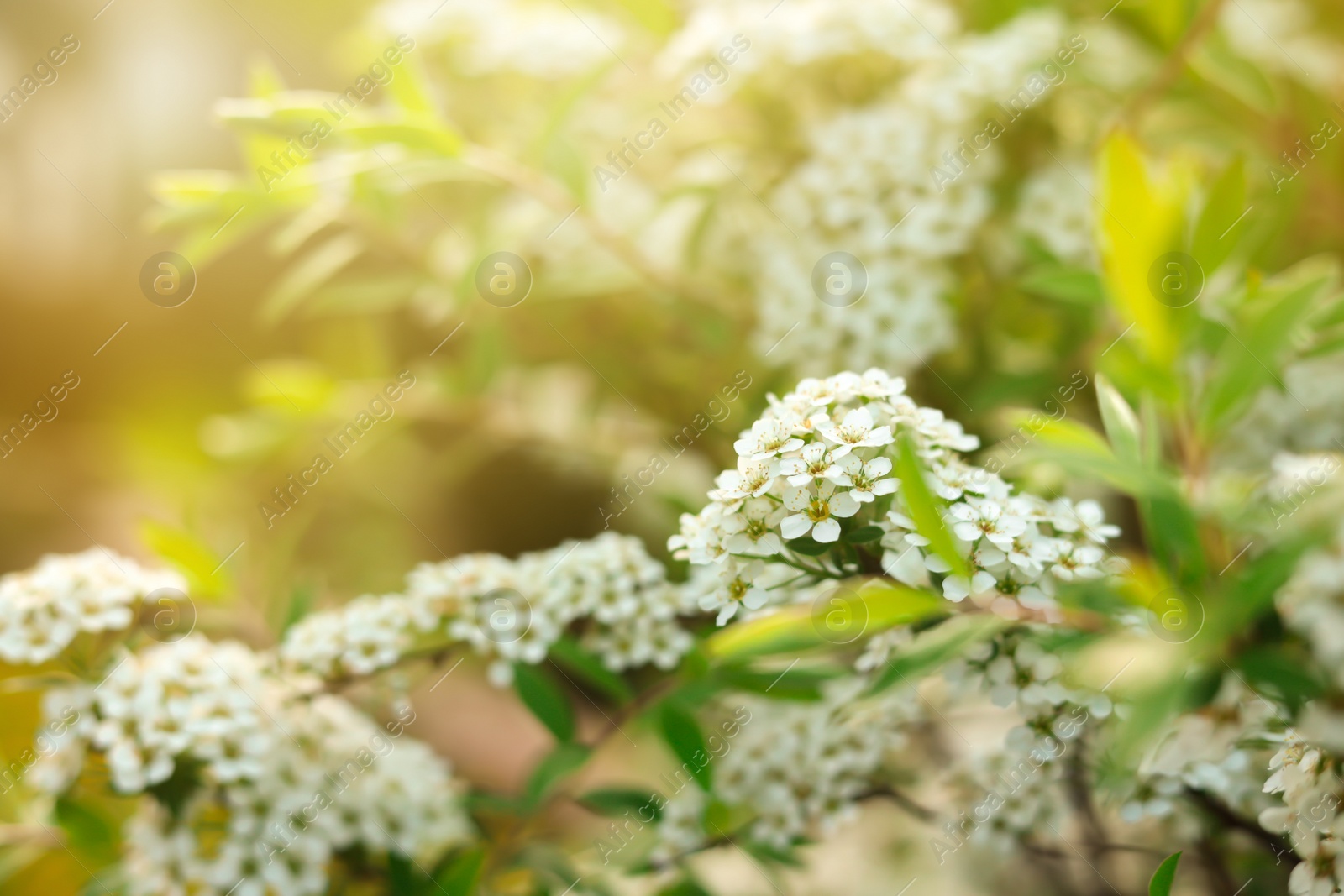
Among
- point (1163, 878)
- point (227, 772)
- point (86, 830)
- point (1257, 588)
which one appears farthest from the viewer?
point (86, 830)

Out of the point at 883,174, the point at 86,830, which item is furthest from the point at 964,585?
the point at 86,830

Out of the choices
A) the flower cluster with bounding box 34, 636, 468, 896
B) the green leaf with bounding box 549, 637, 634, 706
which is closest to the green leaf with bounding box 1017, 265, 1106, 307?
the green leaf with bounding box 549, 637, 634, 706

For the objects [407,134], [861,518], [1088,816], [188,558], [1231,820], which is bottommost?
[1088,816]

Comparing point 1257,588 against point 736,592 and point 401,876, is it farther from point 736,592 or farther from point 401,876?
point 401,876

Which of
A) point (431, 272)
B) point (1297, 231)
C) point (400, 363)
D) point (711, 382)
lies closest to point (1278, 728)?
point (711, 382)

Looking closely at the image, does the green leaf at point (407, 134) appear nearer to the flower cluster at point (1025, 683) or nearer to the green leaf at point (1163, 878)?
the flower cluster at point (1025, 683)

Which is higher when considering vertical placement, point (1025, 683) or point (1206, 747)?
point (1025, 683)

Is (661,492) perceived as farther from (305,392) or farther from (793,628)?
(305,392)

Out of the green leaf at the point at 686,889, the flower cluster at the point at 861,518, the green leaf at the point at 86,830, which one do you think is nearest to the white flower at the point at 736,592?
the flower cluster at the point at 861,518

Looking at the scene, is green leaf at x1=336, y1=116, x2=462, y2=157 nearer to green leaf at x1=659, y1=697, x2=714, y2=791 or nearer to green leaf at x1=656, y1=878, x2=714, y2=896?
green leaf at x1=659, y1=697, x2=714, y2=791
